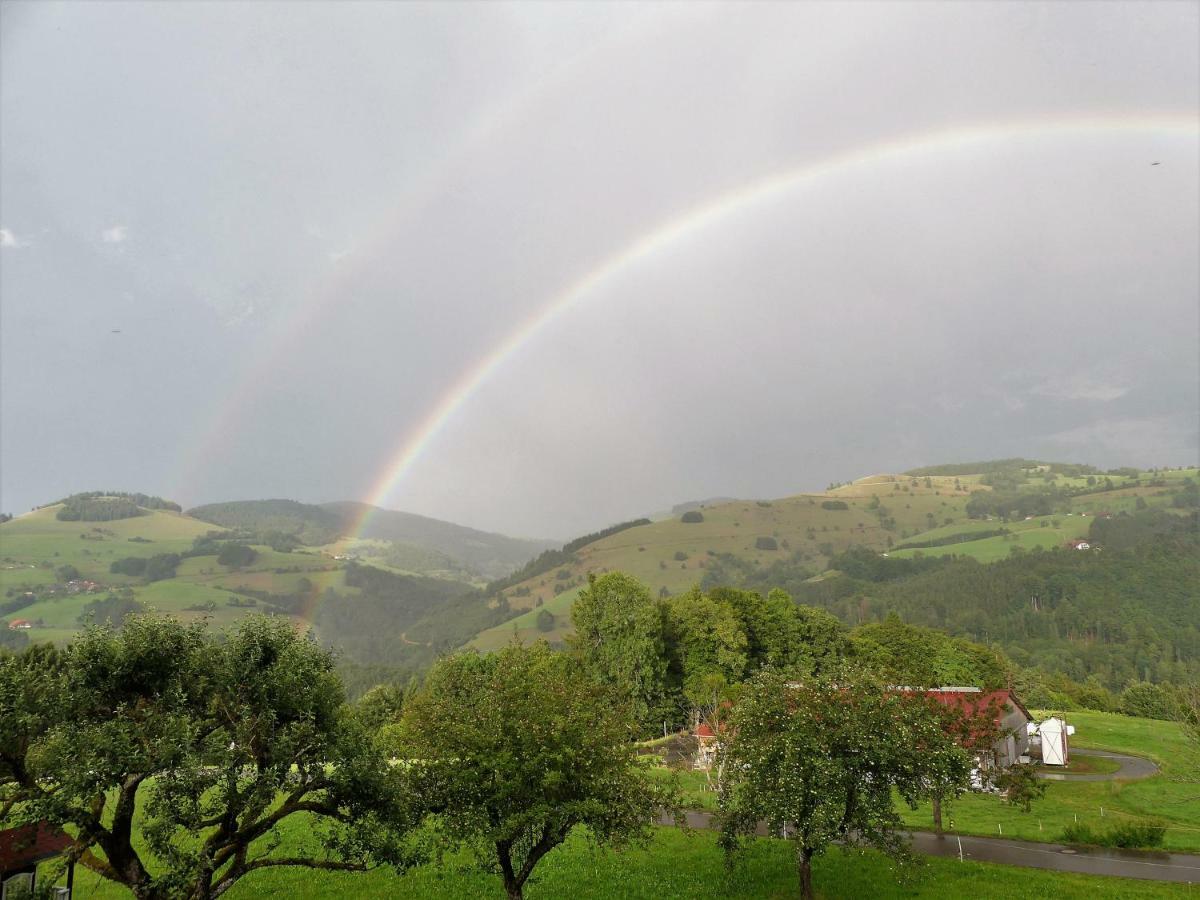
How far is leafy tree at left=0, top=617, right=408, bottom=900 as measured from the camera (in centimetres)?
1755

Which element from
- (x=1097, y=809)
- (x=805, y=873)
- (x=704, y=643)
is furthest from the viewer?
(x=704, y=643)

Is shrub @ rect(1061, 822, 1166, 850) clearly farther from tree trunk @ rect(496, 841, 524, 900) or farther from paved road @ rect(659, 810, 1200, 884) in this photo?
tree trunk @ rect(496, 841, 524, 900)

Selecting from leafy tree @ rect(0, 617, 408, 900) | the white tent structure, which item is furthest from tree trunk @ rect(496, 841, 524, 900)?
the white tent structure

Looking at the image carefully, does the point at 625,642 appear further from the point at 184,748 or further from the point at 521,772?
the point at 184,748

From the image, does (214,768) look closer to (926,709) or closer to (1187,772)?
(926,709)

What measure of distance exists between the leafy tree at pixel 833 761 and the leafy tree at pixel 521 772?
11.9ft

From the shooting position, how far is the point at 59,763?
55.6ft

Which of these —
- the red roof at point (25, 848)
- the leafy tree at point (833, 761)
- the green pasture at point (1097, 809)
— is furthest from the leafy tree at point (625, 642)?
the red roof at point (25, 848)

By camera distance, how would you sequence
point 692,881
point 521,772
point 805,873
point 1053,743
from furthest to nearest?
1. point 1053,743
2. point 692,881
3. point 805,873
4. point 521,772

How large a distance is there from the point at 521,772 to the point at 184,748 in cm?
984

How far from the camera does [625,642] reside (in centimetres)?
8175

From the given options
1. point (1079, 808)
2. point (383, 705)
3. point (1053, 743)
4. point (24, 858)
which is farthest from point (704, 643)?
point (24, 858)

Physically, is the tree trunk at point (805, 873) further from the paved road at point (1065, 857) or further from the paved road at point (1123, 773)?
the paved road at point (1123, 773)

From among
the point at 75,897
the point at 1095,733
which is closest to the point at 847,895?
the point at 75,897
